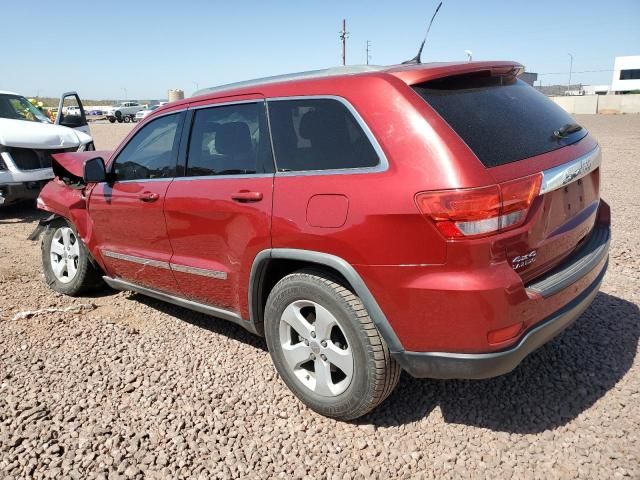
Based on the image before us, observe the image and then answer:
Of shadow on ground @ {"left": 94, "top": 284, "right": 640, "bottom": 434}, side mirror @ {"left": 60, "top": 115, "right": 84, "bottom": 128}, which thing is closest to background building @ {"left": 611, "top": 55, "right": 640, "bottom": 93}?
side mirror @ {"left": 60, "top": 115, "right": 84, "bottom": 128}

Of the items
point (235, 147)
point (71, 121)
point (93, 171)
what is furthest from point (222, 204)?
point (71, 121)

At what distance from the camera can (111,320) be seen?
4.25 m

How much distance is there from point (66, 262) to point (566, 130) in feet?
14.1

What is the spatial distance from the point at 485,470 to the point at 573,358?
1240 millimetres

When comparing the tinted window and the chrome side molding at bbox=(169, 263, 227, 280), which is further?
the tinted window

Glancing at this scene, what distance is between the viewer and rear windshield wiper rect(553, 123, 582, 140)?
2.75 metres

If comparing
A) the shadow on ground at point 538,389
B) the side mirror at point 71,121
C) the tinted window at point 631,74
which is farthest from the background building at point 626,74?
the shadow on ground at point 538,389

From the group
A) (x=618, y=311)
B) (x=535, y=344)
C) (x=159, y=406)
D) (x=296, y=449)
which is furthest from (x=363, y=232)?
(x=618, y=311)

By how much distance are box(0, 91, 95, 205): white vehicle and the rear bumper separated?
23.1ft

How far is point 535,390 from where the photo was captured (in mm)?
2988

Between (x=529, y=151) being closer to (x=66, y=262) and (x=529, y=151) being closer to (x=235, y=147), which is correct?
(x=235, y=147)

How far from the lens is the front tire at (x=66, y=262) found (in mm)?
4602

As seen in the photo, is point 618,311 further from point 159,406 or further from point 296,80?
point 159,406

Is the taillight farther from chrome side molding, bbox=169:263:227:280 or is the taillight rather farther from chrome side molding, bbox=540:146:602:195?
chrome side molding, bbox=169:263:227:280
